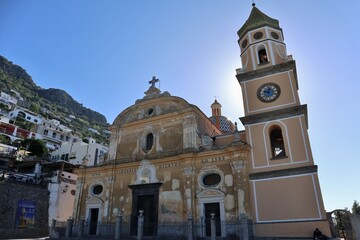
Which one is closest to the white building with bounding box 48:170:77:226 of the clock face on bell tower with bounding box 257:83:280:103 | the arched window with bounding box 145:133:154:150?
the arched window with bounding box 145:133:154:150

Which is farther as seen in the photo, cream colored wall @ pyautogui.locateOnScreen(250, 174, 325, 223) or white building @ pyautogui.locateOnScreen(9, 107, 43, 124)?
white building @ pyautogui.locateOnScreen(9, 107, 43, 124)

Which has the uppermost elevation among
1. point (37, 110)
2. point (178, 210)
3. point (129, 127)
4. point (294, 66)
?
point (37, 110)

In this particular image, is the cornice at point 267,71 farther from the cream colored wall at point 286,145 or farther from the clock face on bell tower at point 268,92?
the cream colored wall at point 286,145

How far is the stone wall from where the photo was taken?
2195cm

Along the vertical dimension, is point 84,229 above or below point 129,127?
below

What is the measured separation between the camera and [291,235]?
13.3 meters

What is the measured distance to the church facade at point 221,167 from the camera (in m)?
14.1

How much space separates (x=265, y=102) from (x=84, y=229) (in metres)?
15.6

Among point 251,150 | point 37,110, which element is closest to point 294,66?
point 251,150

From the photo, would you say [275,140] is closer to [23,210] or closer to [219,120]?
[219,120]

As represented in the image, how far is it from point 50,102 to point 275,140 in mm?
105723

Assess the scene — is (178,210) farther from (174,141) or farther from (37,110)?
(37,110)

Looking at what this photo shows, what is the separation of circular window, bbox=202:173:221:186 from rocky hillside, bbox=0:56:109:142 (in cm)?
7488

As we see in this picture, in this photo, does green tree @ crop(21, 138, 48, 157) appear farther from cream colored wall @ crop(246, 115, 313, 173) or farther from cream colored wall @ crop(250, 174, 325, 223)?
cream colored wall @ crop(250, 174, 325, 223)
